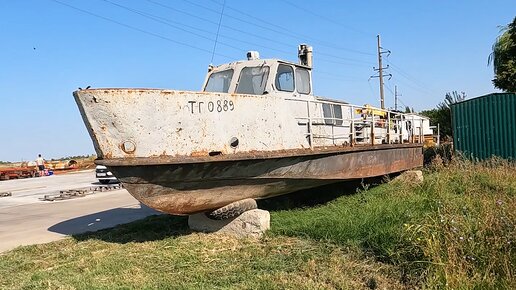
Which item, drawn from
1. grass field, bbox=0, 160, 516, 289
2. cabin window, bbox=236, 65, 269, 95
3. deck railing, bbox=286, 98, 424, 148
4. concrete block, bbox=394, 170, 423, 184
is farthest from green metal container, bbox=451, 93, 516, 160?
cabin window, bbox=236, 65, 269, 95

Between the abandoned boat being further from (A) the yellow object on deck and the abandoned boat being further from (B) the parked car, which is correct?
(B) the parked car

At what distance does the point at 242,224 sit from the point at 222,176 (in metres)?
0.98

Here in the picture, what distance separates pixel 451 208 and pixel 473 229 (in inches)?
46.8

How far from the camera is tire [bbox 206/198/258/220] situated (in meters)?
6.87

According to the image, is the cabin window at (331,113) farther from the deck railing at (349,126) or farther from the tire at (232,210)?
the tire at (232,210)

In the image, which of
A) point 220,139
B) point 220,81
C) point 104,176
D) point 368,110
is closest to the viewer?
point 220,139

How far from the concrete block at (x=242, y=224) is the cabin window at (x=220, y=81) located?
2316mm

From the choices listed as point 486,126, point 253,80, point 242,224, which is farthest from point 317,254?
point 486,126

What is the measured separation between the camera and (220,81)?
826 centimetres

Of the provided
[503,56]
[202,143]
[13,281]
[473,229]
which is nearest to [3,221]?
[13,281]

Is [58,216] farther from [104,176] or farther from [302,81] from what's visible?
[104,176]

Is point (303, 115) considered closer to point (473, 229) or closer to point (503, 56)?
→ point (473, 229)

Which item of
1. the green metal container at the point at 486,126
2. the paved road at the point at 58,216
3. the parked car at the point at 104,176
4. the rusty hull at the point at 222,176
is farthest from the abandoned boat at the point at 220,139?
the parked car at the point at 104,176

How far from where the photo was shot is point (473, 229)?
5023mm
